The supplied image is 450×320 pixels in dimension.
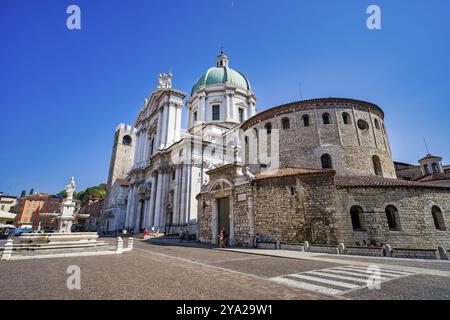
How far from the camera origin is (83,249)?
40.1 ft

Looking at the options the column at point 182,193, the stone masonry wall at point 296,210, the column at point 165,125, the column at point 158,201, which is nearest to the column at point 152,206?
the column at point 158,201

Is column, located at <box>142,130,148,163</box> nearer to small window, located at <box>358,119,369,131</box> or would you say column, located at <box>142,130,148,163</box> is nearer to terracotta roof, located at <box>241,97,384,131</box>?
terracotta roof, located at <box>241,97,384,131</box>

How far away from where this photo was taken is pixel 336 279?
573cm

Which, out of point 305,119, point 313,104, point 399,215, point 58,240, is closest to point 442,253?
point 399,215

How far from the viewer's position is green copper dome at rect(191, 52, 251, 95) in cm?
4428

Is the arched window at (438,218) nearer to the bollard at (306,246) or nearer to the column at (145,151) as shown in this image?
the bollard at (306,246)

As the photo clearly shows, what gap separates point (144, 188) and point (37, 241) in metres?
23.0

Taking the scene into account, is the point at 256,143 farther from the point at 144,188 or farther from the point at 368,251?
the point at 144,188

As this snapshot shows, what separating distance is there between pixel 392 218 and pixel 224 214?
11988 millimetres

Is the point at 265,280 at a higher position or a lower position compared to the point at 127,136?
lower

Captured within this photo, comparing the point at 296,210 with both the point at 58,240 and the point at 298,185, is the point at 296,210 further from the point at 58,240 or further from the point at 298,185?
the point at 58,240

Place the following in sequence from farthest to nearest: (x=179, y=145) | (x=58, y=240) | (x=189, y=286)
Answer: (x=179, y=145), (x=58, y=240), (x=189, y=286)
